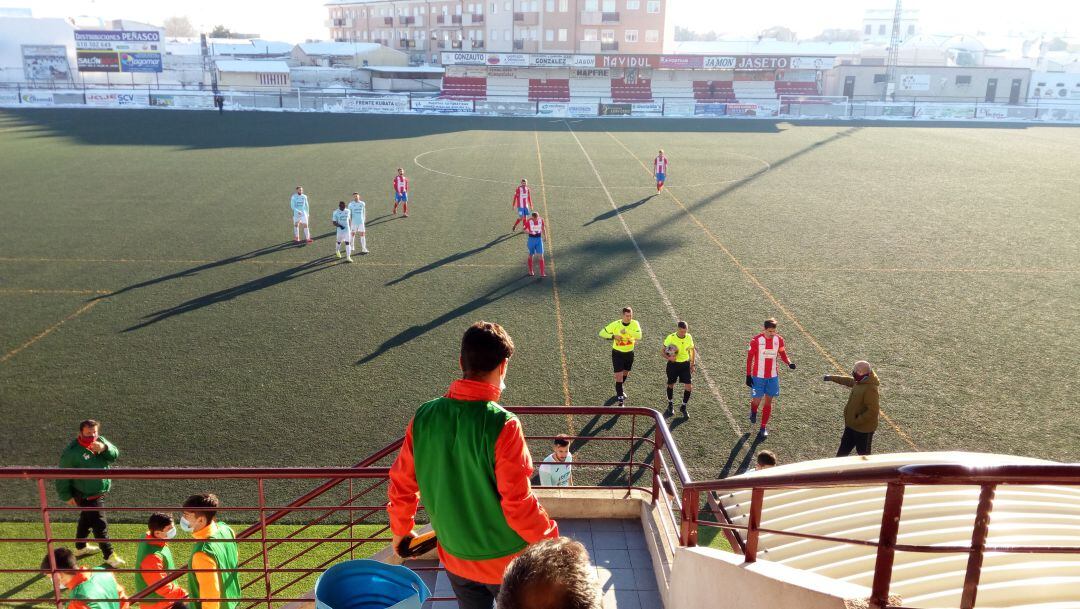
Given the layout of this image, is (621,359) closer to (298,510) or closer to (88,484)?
(298,510)

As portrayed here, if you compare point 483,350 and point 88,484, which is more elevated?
point 483,350

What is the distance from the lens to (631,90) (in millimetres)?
71625

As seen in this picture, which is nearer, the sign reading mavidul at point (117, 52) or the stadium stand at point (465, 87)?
the sign reading mavidul at point (117, 52)

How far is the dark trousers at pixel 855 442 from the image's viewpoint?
922 centimetres

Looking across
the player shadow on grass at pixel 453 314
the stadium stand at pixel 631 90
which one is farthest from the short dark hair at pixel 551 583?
the stadium stand at pixel 631 90

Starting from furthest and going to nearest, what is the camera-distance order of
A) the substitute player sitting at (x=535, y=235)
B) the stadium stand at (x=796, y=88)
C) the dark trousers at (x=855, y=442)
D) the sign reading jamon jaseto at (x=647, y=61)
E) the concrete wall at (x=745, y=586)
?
the stadium stand at (x=796, y=88), the sign reading jamon jaseto at (x=647, y=61), the substitute player sitting at (x=535, y=235), the dark trousers at (x=855, y=442), the concrete wall at (x=745, y=586)

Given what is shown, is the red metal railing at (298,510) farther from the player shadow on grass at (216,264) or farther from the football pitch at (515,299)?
the player shadow on grass at (216,264)

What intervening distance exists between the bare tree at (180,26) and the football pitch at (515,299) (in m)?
167

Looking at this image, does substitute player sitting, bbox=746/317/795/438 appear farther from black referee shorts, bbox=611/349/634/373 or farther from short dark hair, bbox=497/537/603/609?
short dark hair, bbox=497/537/603/609

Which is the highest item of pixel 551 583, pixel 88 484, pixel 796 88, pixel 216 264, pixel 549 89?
pixel 796 88

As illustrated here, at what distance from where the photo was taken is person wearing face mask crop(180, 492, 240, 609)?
5.32 m

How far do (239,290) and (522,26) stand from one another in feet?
269

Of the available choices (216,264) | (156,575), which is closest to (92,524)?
(156,575)

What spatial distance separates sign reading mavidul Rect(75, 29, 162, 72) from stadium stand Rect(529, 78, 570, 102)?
3177 cm
